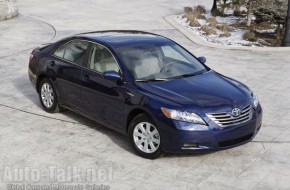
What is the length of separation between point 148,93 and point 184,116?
2.24 ft

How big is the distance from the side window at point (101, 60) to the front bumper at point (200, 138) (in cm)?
152

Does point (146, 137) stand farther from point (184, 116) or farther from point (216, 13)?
point (216, 13)

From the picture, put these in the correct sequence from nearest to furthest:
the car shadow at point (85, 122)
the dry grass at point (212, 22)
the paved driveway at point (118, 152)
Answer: the paved driveway at point (118, 152), the car shadow at point (85, 122), the dry grass at point (212, 22)

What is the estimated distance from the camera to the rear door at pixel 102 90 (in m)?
7.68

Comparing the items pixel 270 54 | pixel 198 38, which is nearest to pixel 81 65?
pixel 270 54

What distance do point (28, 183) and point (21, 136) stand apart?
67.9 inches

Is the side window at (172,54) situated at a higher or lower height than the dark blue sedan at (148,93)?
higher

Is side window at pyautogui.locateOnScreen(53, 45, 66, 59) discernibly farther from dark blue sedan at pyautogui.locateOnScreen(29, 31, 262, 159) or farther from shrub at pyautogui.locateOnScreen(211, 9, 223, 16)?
shrub at pyautogui.locateOnScreen(211, 9, 223, 16)

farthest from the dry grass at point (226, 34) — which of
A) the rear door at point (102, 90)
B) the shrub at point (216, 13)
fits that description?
the rear door at point (102, 90)

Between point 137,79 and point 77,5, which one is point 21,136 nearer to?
point 137,79

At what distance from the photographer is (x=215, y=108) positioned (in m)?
7.03

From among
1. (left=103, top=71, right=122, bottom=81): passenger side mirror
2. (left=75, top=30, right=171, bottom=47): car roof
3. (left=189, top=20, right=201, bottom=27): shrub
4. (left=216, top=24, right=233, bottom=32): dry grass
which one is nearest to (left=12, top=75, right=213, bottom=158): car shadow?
(left=103, top=71, right=122, bottom=81): passenger side mirror

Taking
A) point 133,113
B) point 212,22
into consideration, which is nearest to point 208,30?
point 212,22

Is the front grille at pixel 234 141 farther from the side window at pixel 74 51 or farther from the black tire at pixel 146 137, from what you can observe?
the side window at pixel 74 51
